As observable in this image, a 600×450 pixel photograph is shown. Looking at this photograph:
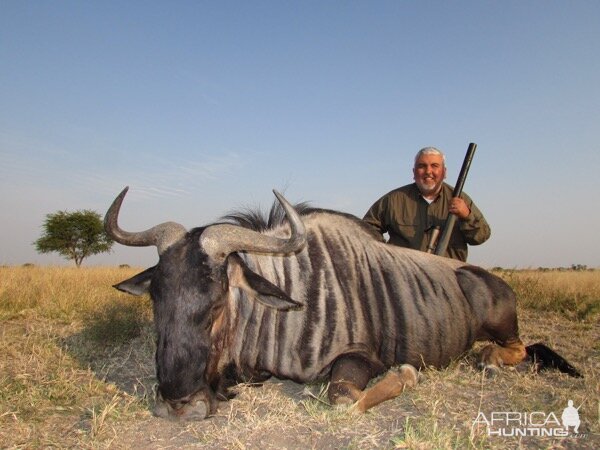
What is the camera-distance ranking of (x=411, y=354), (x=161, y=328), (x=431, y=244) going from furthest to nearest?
(x=431, y=244), (x=411, y=354), (x=161, y=328)

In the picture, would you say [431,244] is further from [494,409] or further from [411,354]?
[494,409]

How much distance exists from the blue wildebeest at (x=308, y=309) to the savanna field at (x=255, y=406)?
14 cm

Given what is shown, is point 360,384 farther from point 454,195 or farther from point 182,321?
point 454,195

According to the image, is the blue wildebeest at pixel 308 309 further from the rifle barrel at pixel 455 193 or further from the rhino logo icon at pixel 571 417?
the rhino logo icon at pixel 571 417

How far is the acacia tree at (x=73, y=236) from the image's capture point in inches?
1007

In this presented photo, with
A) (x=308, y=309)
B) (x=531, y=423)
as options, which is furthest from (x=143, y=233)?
(x=531, y=423)

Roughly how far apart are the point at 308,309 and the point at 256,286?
484 mm

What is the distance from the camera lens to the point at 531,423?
247 cm

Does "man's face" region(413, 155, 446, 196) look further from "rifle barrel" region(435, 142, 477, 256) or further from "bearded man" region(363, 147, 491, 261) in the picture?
"rifle barrel" region(435, 142, 477, 256)

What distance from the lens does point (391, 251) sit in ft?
12.3

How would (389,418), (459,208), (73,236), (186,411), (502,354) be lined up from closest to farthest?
(186,411)
(389,418)
(502,354)
(459,208)
(73,236)

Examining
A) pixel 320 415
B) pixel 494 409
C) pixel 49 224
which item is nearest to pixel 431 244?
pixel 494 409

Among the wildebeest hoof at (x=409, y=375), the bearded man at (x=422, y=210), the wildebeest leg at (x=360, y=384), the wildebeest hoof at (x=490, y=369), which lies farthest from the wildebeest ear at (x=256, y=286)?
the bearded man at (x=422, y=210)

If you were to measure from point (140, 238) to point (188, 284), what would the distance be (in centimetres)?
71
